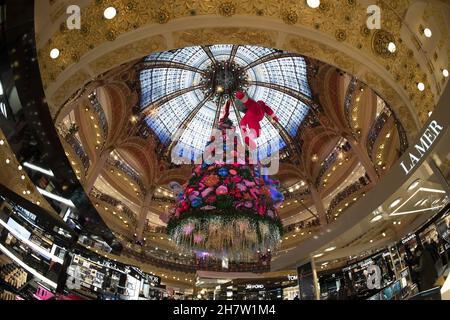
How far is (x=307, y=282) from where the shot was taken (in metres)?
7.35

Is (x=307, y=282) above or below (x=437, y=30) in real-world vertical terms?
below

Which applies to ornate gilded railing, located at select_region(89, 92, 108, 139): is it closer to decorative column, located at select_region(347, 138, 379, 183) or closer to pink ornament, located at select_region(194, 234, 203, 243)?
pink ornament, located at select_region(194, 234, 203, 243)

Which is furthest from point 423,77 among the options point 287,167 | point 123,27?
point 287,167

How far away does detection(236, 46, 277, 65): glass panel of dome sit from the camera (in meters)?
15.6

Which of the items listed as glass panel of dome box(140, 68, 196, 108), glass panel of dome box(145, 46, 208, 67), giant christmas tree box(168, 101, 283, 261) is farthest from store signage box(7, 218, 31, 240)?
glass panel of dome box(140, 68, 196, 108)

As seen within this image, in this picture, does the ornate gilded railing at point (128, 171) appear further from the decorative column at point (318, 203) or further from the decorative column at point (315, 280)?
the decorative column at point (315, 280)

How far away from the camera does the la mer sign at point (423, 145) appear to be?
5.28 m

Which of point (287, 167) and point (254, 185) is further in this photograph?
point (287, 167)

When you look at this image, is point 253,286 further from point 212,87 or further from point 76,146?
point 212,87

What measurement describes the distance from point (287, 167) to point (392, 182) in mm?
13940

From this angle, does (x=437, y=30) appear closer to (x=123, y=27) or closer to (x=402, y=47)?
(x=402, y=47)

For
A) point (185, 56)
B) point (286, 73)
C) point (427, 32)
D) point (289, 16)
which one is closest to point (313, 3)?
point (289, 16)

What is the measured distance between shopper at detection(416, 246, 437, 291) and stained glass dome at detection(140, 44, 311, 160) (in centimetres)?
1097

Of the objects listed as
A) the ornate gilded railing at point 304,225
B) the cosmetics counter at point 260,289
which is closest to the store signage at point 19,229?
the cosmetics counter at point 260,289
